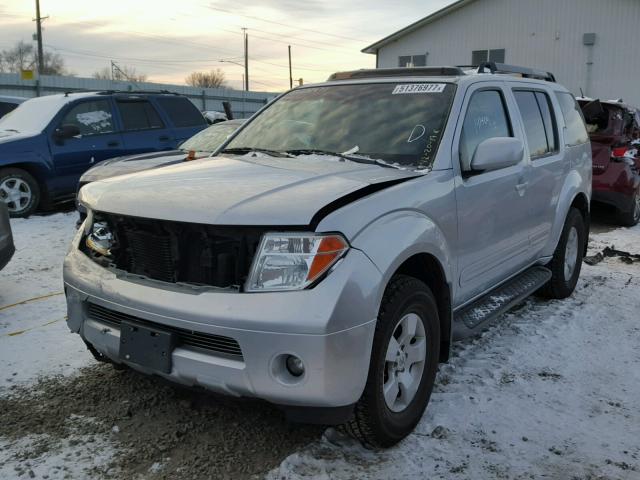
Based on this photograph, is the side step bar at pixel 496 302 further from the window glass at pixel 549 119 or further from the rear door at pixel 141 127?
the rear door at pixel 141 127

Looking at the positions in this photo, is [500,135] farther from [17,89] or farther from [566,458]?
[17,89]

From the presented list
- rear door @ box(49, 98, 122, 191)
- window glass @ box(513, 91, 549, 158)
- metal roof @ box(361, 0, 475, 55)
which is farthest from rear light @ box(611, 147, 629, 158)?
metal roof @ box(361, 0, 475, 55)

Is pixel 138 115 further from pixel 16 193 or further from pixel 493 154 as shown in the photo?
pixel 493 154

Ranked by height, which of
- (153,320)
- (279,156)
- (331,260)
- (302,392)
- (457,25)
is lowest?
(302,392)

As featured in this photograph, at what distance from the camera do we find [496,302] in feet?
13.1

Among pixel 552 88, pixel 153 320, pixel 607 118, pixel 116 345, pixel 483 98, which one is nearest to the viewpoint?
pixel 153 320

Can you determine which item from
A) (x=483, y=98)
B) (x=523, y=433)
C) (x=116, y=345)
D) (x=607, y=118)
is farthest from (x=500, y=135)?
(x=607, y=118)

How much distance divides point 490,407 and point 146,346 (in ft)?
6.14

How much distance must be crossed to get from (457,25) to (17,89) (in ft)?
60.0

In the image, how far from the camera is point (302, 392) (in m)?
2.47

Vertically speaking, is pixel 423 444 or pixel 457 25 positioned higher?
pixel 457 25

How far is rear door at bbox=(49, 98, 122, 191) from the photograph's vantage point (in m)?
9.02

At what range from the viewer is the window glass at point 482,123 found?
367 centimetres

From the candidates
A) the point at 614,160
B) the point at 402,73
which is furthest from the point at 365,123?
the point at 614,160
